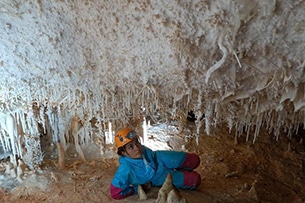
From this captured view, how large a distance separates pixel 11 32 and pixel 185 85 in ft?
4.31

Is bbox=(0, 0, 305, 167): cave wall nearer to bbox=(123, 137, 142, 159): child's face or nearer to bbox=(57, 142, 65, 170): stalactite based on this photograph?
bbox=(123, 137, 142, 159): child's face

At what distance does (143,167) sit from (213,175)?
3.48 ft

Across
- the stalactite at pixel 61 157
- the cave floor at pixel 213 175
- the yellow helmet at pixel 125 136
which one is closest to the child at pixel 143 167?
the yellow helmet at pixel 125 136

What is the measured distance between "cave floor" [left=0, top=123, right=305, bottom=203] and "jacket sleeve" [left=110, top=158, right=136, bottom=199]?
0.07 meters

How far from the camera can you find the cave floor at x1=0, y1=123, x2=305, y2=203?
3172mm

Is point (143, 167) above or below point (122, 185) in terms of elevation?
above

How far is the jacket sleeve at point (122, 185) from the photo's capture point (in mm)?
3012

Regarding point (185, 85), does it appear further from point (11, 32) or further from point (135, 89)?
point (11, 32)

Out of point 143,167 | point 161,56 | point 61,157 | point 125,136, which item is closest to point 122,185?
point 143,167

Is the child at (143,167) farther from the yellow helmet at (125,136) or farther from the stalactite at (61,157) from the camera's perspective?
the stalactite at (61,157)

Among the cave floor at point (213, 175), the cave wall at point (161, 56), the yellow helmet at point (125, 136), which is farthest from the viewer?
the cave floor at point (213, 175)

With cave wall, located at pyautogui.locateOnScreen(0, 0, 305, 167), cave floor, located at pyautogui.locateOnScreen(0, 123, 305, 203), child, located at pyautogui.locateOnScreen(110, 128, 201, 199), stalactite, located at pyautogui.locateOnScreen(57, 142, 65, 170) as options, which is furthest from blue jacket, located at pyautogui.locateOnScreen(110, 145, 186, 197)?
stalactite, located at pyautogui.locateOnScreen(57, 142, 65, 170)

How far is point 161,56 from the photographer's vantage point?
1970mm

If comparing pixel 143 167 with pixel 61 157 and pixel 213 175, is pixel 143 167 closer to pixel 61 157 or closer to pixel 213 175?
pixel 213 175
